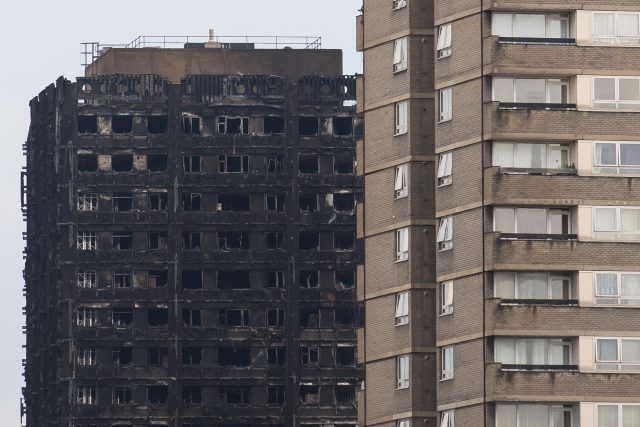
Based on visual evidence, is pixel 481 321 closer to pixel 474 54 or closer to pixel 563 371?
pixel 563 371

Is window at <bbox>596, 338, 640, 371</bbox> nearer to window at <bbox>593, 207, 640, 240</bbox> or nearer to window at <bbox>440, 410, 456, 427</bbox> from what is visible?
window at <bbox>593, 207, 640, 240</bbox>

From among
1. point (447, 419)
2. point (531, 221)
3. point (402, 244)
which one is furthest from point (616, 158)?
point (447, 419)

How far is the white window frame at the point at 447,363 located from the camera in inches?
5017

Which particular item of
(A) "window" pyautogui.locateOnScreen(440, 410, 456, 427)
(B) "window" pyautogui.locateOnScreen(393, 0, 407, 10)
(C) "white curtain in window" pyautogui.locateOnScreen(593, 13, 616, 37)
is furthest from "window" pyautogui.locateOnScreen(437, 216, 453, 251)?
(B) "window" pyautogui.locateOnScreen(393, 0, 407, 10)

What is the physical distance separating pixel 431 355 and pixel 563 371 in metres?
9.20

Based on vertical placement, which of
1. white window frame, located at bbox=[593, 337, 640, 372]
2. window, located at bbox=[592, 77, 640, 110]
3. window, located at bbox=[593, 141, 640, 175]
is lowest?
white window frame, located at bbox=[593, 337, 640, 372]

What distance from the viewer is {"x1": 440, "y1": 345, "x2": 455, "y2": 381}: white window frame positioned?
418 ft

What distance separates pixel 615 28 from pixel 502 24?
5259 millimetres

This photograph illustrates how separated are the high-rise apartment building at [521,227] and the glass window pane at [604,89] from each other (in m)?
0.09

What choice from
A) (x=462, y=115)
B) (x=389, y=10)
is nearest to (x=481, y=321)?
(x=462, y=115)

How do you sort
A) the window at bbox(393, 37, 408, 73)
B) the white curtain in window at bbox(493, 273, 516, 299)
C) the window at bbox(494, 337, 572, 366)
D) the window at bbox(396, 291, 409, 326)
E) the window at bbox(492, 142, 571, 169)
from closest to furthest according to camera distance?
the window at bbox(494, 337, 572, 366) → the white curtain in window at bbox(493, 273, 516, 299) → the window at bbox(492, 142, 571, 169) → the window at bbox(396, 291, 409, 326) → the window at bbox(393, 37, 408, 73)

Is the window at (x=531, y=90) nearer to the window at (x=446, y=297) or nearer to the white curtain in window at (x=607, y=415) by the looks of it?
the window at (x=446, y=297)

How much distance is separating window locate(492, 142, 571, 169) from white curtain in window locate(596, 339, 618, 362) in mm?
Answer: 8483

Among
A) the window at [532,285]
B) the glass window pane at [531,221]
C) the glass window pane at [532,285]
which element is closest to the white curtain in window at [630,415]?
the window at [532,285]
